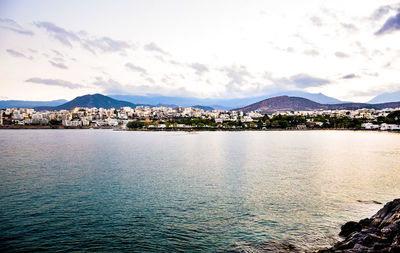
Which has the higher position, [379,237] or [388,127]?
[388,127]

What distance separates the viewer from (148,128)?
117312mm

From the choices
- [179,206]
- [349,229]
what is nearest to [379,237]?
[349,229]

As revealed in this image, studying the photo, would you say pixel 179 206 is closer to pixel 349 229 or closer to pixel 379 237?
pixel 349 229

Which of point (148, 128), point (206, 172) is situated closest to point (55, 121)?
point (148, 128)

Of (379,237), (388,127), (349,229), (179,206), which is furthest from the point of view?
(388,127)

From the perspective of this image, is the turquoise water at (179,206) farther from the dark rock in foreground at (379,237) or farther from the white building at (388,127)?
the white building at (388,127)

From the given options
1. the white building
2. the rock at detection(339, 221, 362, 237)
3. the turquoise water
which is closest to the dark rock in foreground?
the rock at detection(339, 221, 362, 237)

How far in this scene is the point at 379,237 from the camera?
23.6ft

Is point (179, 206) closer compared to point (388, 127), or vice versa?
point (179, 206)

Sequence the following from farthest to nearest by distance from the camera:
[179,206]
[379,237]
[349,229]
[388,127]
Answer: [388,127] → [179,206] → [349,229] → [379,237]

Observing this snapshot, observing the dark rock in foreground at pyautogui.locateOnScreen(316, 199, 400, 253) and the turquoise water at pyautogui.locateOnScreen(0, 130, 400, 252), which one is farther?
A: the turquoise water at pyautogui.locateOnScreen(0, 130, 400, 252)

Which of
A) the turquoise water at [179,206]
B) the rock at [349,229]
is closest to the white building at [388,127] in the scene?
the turquoise water at [179,206]

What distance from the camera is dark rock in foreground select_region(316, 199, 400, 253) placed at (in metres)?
6.68

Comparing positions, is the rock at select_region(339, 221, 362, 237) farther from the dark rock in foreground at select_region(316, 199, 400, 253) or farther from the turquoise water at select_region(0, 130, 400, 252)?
the turquoise water at select_region(0, 130, 400, 252)
